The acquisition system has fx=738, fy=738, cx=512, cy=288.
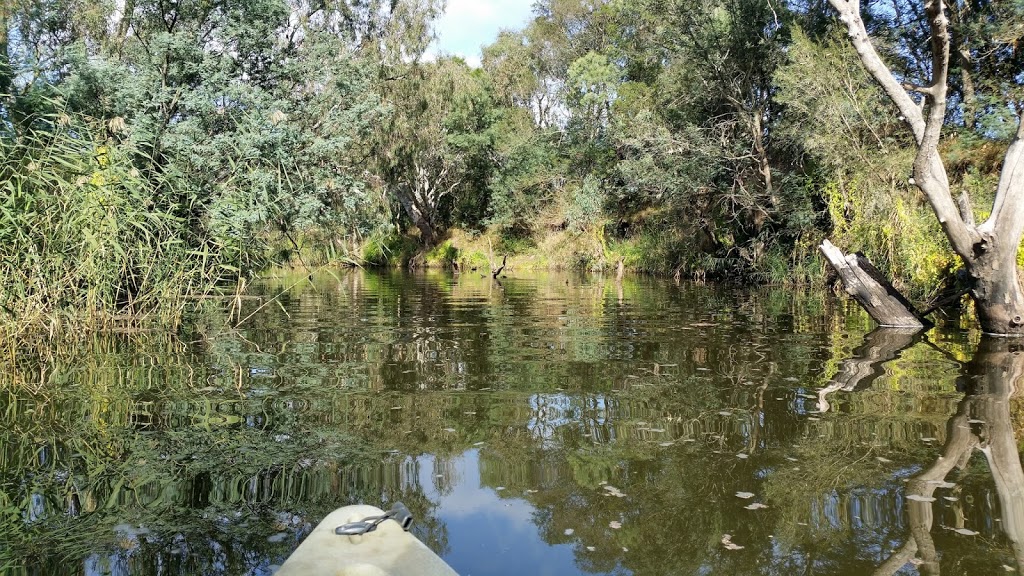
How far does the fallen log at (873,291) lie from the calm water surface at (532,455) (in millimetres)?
1829

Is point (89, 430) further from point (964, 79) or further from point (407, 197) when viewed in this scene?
point (407, 197)

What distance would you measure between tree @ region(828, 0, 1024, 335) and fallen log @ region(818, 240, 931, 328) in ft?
4.60

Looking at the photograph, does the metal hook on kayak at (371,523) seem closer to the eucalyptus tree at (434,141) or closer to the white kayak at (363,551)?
the white kayak at (363,551)

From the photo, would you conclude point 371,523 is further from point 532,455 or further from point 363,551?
point 532,455

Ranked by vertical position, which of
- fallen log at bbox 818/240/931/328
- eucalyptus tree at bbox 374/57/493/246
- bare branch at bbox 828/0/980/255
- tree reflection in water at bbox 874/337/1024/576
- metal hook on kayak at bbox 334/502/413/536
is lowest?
tree reflection in water at bbox 874/337/1024/576

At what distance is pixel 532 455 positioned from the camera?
17.9 ft

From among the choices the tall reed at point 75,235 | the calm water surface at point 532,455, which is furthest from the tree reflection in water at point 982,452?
the tall reed at point 75,235

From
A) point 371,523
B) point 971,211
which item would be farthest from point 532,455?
point 971,211

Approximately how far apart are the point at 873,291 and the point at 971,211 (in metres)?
2.12

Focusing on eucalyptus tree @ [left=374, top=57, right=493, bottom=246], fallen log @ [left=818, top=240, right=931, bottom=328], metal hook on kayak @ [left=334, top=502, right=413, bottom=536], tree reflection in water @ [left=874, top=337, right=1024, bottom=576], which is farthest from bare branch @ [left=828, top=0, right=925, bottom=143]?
eucalyptus tree @ [left=374, top=57, right=493, bottom=246]

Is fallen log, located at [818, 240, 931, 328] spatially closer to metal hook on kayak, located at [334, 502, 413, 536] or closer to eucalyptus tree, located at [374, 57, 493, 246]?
metal hook on kayak, located at [334, 502, 413, 536]

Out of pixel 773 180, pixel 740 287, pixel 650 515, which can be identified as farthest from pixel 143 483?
pixel 773 180

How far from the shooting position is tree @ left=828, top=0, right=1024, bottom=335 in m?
10.2

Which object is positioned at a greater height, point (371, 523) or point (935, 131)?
point (935, 131)
